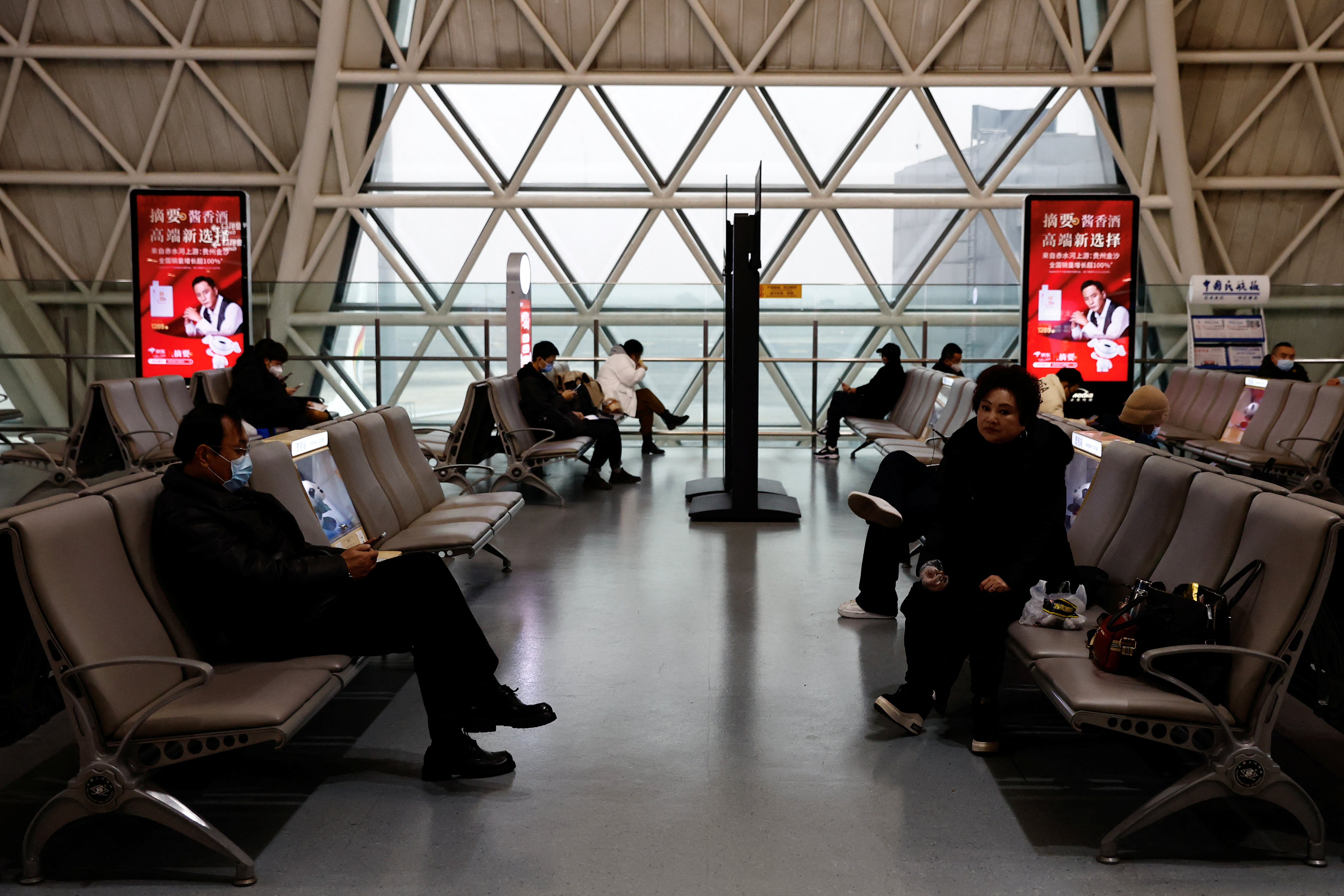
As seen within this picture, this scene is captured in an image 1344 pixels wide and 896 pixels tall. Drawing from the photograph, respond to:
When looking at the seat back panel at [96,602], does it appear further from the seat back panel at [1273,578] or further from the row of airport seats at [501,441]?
the row of airport seats at [501,441]

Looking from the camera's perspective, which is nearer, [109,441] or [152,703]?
[152,703]

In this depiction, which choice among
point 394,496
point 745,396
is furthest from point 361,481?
point 745,396

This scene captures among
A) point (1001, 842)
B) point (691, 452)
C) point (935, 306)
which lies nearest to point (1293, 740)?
point (1001, 842)

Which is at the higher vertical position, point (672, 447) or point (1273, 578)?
point (1273, 578)

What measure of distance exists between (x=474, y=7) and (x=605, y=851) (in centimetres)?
1504

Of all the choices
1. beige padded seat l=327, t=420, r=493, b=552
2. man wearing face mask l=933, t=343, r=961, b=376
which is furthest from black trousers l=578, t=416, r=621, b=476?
beige padded seat l=327, t=420, r=493, b=552

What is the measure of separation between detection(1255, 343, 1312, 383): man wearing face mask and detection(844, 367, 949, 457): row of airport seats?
148 inches

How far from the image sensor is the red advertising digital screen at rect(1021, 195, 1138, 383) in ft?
36.2

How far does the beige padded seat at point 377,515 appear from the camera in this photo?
5.18 metres

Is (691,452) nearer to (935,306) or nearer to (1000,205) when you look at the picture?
(935,306)

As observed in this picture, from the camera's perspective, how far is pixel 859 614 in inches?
217

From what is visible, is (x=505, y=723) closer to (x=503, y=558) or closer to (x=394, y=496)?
(x=394, y=496)

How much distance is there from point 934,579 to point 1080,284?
26.8 ft

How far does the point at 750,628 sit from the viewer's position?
5320 millimetres
